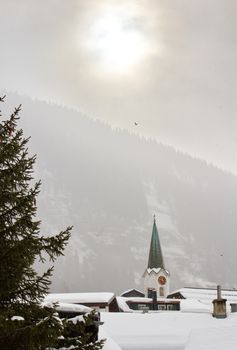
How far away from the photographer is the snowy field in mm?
→ 21172

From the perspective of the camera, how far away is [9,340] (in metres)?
7.59

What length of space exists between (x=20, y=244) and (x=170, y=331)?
18.0 metres

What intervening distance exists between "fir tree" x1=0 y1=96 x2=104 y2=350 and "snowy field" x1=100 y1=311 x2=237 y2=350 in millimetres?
10696

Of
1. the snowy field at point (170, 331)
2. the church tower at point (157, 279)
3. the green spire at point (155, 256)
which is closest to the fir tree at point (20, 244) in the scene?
the snowy field at point (170, 331)

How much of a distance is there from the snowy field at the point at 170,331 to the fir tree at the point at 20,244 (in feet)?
35.1

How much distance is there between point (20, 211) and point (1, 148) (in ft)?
3.88

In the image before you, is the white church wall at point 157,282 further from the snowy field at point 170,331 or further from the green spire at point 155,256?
the snowy field at point 170,331

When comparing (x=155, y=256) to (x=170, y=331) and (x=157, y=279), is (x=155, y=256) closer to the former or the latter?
(x=157, y=279)

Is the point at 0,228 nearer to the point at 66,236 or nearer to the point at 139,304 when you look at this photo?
the point at 66,236

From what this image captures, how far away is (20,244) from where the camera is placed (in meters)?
8.12

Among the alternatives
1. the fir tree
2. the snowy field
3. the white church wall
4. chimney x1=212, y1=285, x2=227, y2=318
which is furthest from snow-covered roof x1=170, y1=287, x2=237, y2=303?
the fir tree

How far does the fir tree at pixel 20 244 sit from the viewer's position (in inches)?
319

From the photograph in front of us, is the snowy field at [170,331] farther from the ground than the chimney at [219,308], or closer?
closer

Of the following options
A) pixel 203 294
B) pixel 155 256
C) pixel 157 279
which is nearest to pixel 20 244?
pixel 203 294
